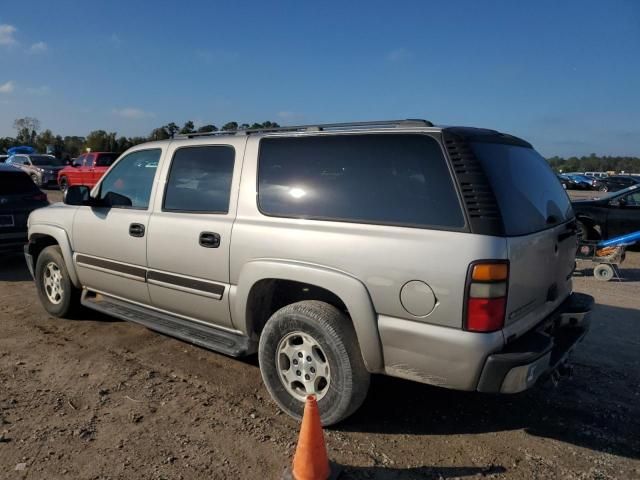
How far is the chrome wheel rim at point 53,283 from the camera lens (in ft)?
17.7

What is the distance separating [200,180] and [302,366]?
1.71m

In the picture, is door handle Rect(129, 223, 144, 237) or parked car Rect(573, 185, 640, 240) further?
parked car Rect(573, 185, 640, 240)

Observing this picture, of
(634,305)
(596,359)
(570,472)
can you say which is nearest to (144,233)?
(570,472)

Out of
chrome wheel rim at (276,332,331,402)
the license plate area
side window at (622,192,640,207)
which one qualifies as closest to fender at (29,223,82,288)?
chrome wheel rim at (276,332,331,402)

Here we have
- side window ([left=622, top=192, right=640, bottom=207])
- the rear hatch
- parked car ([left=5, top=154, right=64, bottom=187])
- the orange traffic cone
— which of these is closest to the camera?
the orange traffic cone

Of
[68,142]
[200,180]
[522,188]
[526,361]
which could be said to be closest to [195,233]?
[200,180]

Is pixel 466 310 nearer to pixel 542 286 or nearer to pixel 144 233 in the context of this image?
pixel 542 286

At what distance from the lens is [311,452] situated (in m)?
2.65

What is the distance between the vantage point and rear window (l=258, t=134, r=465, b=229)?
2883mm

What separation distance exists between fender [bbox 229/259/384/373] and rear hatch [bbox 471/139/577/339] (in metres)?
0.75

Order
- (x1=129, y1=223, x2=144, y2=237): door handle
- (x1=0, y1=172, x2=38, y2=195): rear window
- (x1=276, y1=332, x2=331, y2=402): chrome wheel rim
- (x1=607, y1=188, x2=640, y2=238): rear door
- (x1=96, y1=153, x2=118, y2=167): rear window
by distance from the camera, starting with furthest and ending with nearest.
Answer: (x1=96, y1=153, x2=118, y2=167): rear window < (x1=607, y1=188, x2=640, y2=238): rear door < (x1=0, y1=172, x2=38, y2=195): rear window < (x1=129, y1=223, x2=144, y2=237): door handle < (x1=276, y1=332, x2=331, y2=402): chrome wheel rim

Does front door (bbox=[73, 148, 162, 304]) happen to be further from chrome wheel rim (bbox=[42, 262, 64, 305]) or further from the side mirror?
chrome wheel rim (bbox=[42, 262, 64, 305])

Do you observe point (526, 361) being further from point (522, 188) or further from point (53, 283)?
point (53, 283)

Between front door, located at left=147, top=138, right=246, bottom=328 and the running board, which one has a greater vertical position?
front door, located at left=147, top=138, right=246, bottom=328
